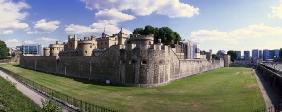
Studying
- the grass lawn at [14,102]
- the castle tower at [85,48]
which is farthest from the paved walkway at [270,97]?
the castle tower at [85,48]

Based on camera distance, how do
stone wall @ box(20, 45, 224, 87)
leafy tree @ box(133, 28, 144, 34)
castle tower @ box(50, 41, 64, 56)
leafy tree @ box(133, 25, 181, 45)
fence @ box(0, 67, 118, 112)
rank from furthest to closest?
1. leafy tree @ box(133, 28, 144, 34)
2. castle tower @ box(50, 41, 64, 56)
3. leafy tree @ box(133, 25, 181, 45)
4. stone wall @ box(20, 45, 224, 87)
5. fence @ box(0, 67, 118, 112)

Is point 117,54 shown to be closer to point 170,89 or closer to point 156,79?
point 156,79

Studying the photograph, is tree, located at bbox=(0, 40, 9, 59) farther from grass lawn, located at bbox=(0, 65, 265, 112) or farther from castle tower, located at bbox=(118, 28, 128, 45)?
grass lawn, located at bbox=(0, 65, 265, 112)

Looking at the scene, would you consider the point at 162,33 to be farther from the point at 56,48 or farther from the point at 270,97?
the point at 270,97

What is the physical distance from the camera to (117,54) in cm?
5428

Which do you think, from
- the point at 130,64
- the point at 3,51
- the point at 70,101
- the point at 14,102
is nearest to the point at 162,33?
the point at 130,64

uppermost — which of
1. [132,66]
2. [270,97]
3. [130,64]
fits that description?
[130,64]

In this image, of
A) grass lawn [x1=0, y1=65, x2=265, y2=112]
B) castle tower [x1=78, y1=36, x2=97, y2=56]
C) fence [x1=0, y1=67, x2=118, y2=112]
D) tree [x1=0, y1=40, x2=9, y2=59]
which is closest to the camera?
fence [x1=0, y1=67, x2=118, y2=112]

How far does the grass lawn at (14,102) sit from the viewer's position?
95.4ft

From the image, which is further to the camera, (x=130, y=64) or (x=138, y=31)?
(x=138, y=31)

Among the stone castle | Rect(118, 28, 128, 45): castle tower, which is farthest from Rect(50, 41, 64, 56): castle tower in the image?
Rect(118, 28, 128, 45): castle tower

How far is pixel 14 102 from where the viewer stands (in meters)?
33.0

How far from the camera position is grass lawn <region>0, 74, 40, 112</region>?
2909 cm

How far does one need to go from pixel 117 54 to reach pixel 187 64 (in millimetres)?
23795
